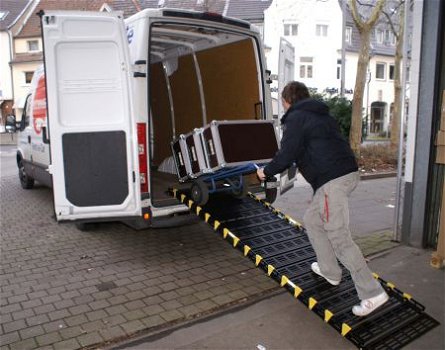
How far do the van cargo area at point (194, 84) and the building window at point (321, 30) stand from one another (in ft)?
91.0

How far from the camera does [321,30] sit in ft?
109

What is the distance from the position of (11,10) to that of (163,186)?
3861 centimetres

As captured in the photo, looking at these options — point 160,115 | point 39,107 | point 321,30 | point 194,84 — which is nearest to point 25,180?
point 39,107

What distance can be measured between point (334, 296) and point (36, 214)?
18.6ft

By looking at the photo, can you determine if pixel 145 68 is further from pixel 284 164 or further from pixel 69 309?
pixel 69 309

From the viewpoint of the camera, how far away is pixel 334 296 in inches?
147

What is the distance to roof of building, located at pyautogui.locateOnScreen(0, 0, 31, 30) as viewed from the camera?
36.7 m

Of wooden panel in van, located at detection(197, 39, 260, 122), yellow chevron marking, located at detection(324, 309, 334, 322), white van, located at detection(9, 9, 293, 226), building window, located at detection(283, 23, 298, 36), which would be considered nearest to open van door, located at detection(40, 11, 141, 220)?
white van, located at detection(9, 9, 293, 226)

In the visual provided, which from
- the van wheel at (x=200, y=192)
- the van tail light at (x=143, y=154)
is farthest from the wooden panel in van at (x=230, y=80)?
the van tail light at (x=143, y=154)

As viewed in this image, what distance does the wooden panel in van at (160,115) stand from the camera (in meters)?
7.89

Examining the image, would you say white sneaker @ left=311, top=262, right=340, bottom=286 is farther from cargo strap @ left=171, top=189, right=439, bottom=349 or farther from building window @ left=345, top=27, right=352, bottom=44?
building window @ left=345, top=27, right=352, bottom=44

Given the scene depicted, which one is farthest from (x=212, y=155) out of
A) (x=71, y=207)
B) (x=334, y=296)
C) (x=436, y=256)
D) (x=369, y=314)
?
(x=436, y=256)

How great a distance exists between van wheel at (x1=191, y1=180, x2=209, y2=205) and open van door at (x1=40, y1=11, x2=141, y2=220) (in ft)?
2.13

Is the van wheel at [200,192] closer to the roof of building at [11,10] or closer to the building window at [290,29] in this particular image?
the building window at [290,29]
